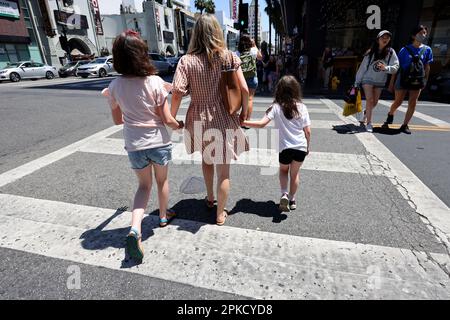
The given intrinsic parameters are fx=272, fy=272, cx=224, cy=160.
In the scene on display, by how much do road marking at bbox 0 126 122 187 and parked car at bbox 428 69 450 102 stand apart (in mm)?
11070

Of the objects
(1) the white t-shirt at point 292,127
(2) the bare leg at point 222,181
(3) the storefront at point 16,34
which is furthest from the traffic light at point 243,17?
(3) the storefront at point 16,34

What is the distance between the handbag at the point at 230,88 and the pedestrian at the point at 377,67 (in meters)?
4.35

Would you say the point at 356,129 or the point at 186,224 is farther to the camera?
the point at 356,129

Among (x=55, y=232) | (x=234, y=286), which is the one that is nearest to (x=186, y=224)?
(x=234, y=286)

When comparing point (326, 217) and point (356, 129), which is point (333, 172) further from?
point (356, 129)

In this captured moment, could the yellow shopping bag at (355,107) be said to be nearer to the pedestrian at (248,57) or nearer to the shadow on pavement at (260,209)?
the pedestrian at (248,57)

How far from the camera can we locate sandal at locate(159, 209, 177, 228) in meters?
2.71

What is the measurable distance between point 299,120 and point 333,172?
1530 millimetres

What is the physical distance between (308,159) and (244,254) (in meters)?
2.49

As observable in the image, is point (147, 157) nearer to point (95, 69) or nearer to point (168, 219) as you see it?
point (168, 219)

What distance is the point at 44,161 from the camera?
4.47m

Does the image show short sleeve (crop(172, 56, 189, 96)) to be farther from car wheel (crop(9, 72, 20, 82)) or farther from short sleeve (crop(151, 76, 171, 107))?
car wheel (crop(9, 72, 20, 82))

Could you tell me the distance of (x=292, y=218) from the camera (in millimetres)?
2834

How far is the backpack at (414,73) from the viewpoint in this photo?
5.41m
